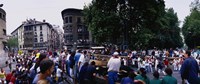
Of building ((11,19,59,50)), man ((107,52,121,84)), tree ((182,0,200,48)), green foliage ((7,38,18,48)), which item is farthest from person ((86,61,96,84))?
green foliage ((7,38,18,48))

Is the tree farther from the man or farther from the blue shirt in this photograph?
the blue shirt

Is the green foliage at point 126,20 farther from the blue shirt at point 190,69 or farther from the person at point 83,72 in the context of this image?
the blue shirt at point 190,69

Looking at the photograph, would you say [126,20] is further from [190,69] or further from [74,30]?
[74,30]

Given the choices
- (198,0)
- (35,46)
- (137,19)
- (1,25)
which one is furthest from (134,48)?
(35,46)

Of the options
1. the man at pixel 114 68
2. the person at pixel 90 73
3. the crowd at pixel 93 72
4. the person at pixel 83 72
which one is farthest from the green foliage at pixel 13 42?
the man at pixel 114 68

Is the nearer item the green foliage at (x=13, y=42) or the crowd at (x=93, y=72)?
the crowd at (x=93, y=72)

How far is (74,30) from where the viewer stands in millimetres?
98688

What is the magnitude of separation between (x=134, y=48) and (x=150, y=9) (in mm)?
5942

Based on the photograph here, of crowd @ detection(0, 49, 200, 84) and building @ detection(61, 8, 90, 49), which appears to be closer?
crowd @ detection(0, 49, 200, 84)

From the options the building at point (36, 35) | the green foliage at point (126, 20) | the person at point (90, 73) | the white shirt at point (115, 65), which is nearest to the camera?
the white shirt at point (115, 65)

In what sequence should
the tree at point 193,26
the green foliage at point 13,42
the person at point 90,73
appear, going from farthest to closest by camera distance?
the green foliage at point 13,42 < the tree at point 193,26 < the person at point 90,73

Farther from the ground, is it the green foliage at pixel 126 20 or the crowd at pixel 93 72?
the green foliage at pixel 126 20

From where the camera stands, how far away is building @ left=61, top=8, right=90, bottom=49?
97.8m

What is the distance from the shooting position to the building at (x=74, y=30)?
9781cm
